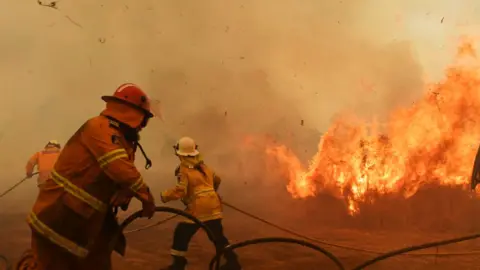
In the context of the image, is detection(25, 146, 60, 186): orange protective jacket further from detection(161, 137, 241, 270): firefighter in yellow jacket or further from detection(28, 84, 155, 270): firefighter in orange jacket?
detection(28, 84, 155, 270): firefighter in orange jacket

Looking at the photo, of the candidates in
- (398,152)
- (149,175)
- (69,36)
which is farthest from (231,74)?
(149,175)

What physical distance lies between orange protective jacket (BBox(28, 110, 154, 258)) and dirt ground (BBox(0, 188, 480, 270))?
9.84 ft

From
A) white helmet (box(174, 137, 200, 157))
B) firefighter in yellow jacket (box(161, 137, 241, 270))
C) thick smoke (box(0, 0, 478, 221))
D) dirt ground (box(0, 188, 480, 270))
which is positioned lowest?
dirt ground (box(0, 188, 480, 270))

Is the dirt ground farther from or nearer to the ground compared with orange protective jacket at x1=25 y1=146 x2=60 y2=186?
nearer to the ground

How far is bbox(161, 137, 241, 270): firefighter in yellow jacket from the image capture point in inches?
183

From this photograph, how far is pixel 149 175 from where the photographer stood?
763 inches

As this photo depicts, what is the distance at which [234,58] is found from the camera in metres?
13.3

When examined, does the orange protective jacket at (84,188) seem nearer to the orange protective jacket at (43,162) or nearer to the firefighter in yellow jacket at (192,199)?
A: the firefighter in yellow jacket at (192,199)

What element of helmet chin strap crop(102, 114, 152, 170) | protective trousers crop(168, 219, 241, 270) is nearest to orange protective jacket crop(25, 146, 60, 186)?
protective trousers crop(168, 219, 241, 270)

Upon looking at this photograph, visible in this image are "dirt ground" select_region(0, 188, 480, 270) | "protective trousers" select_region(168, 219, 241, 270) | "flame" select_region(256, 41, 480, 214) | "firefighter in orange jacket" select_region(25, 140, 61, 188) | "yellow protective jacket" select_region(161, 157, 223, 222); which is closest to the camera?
"protective trousers" select_region(168, 219, 241, 270)

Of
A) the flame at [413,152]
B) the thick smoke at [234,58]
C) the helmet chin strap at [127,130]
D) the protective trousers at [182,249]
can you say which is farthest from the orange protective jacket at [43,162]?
the flame at [413,152]

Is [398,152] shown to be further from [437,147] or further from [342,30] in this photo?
[342,30]

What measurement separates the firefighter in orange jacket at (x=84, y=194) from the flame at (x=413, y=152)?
22.3 feet

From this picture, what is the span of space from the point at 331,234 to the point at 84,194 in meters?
5.89
